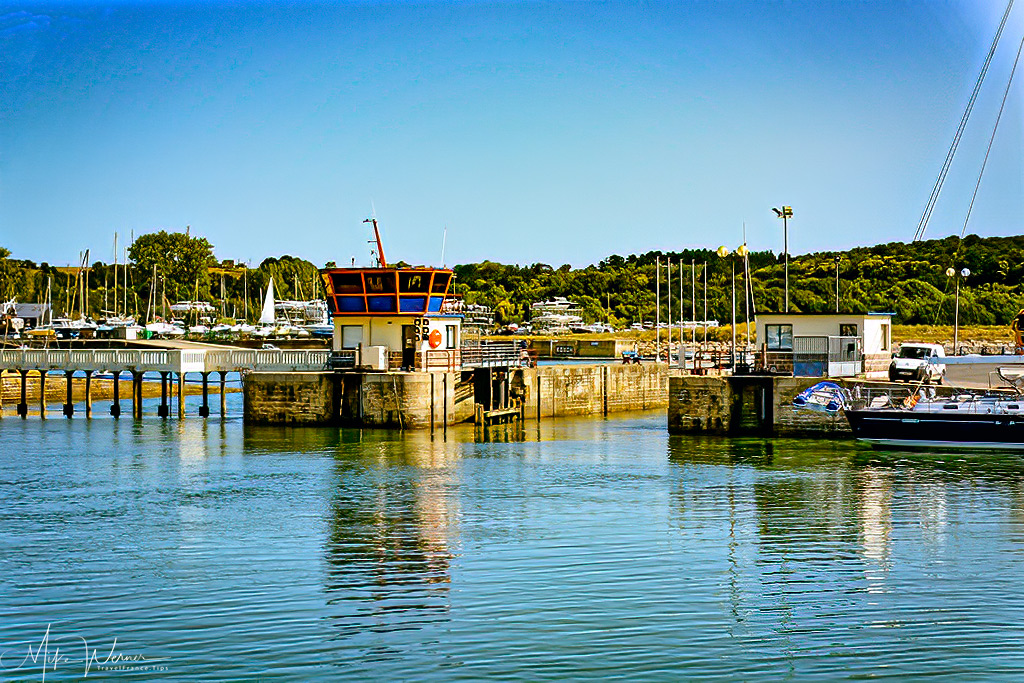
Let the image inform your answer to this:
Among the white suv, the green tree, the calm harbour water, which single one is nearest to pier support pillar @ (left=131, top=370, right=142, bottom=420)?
the calm harbour water

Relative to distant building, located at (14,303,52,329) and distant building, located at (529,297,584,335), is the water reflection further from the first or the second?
distant building, located at (529,297,584,335)

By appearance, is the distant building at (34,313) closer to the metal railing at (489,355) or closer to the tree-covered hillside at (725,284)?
the tree-covered hillside at (725,284)

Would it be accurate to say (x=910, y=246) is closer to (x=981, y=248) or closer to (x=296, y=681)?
(x=981, y=248)

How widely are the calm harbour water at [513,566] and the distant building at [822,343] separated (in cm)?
703

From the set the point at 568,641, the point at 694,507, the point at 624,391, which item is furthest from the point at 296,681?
the point at 624,391

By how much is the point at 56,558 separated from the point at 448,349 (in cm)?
3169

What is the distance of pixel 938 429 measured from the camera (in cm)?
4678

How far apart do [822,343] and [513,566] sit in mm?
30438

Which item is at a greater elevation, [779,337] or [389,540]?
[779,337]

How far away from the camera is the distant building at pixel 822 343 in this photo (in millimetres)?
54312

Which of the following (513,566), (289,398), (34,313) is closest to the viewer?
(513,566)

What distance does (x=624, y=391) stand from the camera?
73.9 m

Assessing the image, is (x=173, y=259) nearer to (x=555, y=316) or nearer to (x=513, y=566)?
(x=555, y=316)

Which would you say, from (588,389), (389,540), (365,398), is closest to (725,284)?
(588,389)
